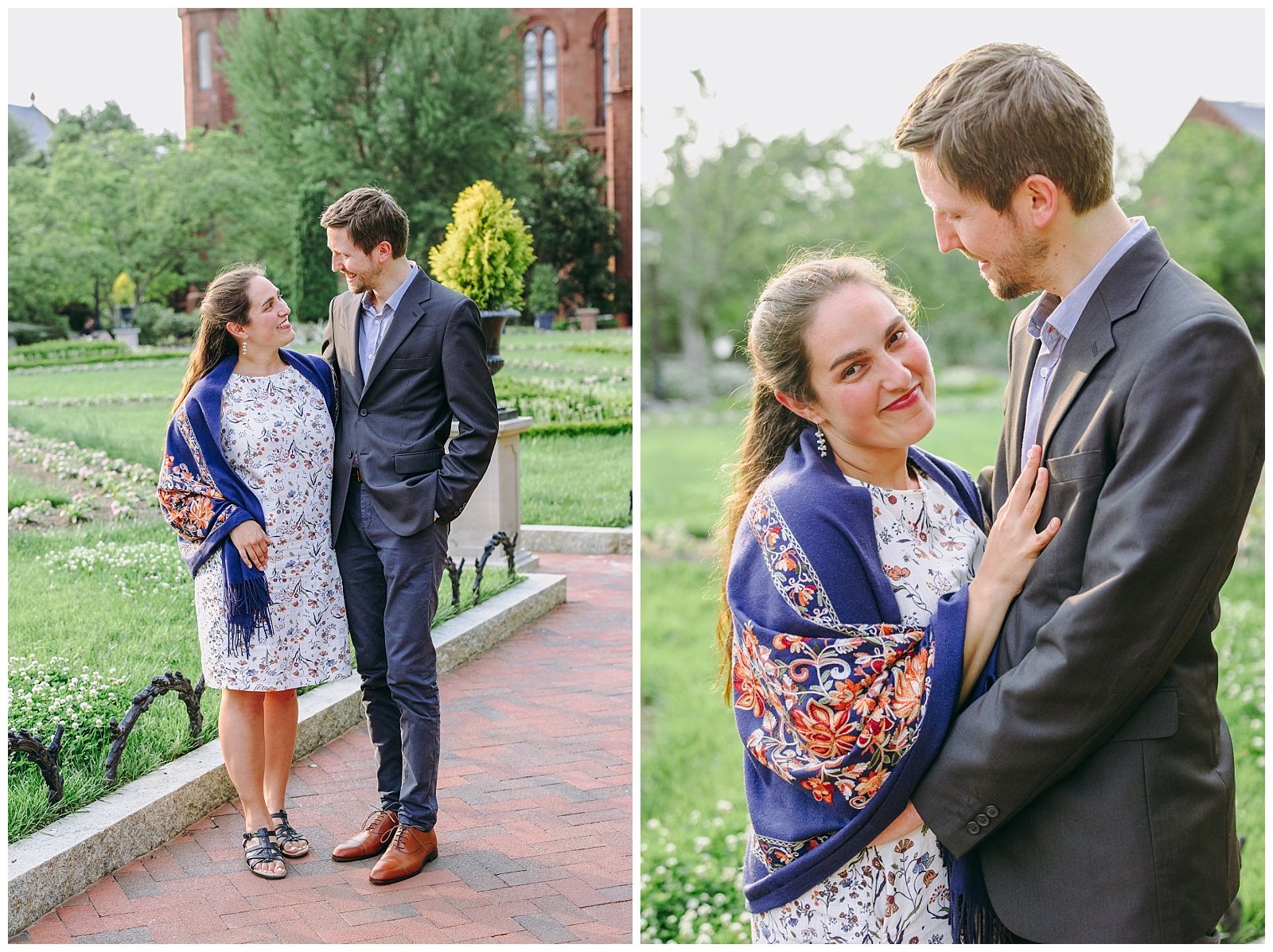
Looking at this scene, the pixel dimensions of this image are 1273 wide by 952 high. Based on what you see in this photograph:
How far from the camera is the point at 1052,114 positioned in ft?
5.37

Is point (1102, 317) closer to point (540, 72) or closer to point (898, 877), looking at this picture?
point (898, 877)

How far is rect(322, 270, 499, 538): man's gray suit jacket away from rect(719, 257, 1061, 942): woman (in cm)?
138

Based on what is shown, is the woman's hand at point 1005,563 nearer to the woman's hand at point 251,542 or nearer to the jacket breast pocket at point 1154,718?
the jacket breast pocket at point 1154,718

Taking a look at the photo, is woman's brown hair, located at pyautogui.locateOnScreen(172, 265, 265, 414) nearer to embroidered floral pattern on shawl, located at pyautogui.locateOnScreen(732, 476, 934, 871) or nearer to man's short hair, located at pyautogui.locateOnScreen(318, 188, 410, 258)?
man's short hair, located at pyautogui.locateOnScreen(318, 188, 410, 258)

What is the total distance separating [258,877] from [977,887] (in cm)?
214

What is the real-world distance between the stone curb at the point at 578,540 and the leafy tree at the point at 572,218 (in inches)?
426

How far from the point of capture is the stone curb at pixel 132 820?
2850mm

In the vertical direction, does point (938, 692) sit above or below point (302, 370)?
below

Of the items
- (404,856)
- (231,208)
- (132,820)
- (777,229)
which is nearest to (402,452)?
(404,856)

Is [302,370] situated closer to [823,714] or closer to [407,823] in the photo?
[407,823]

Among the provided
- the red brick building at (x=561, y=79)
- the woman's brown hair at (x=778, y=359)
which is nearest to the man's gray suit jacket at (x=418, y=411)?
the woman's brown hair at (x=778, y=359)

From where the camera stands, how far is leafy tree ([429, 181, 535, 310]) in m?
6.93

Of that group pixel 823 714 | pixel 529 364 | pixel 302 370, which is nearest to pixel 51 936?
pixel 302 370

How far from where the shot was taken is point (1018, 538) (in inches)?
65.1
